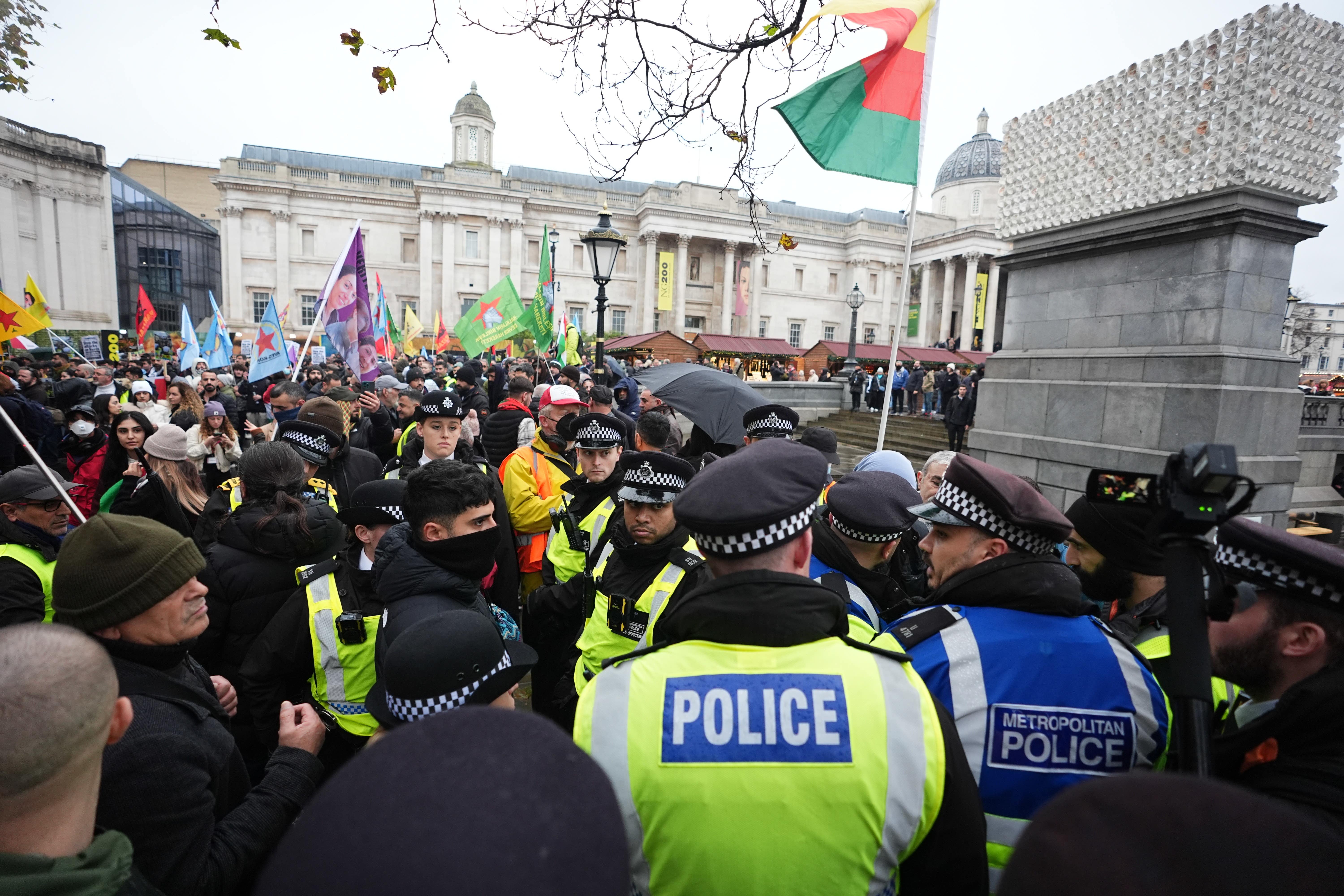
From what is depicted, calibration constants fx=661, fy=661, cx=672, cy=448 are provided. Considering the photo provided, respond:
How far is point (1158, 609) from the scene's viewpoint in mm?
2191

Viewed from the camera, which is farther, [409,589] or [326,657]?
[326,657]

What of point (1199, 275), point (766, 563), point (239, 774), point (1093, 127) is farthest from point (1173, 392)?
point (239, 774)

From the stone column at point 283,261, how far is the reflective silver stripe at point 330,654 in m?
52.3

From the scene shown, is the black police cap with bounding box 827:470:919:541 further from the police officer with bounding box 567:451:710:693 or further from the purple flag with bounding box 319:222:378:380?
the purple flag with bounding box 319:222:378:380

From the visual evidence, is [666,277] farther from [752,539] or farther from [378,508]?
[752,539]

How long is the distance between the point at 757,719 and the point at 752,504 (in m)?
0.49

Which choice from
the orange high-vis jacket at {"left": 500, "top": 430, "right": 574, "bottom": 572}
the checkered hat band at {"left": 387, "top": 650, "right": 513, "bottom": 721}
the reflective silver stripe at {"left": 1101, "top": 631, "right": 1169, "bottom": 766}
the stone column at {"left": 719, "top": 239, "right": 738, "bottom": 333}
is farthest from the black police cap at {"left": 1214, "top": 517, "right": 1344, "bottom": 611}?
the stone column at {"left": 719, "top": 239, "right": 738, "bottom": 333}

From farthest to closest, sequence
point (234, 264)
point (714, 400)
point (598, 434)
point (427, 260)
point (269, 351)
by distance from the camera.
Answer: point (427, 260), point (234, 264), point (269, 351), point (714, 400), point (598, 434)

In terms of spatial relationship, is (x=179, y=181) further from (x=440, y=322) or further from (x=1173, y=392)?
(x=1173, y=392)

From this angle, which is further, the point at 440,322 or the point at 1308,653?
the point at 440,322

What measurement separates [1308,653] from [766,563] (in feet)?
3.96

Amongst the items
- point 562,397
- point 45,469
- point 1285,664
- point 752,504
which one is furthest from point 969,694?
point 562,397

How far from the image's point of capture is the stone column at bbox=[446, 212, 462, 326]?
160ft

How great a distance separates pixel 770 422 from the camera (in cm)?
530
